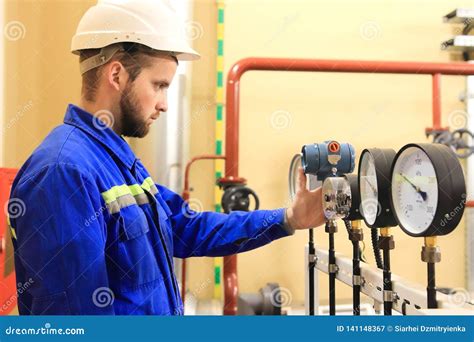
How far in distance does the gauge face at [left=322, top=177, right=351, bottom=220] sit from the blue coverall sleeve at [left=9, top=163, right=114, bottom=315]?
1.41ft

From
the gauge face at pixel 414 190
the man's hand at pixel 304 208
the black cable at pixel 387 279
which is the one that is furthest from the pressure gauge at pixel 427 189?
the man's hand at pixel 304 208

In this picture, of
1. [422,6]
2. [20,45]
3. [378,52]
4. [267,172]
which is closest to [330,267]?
[20,45]

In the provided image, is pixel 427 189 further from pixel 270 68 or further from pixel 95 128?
pixel 270 68

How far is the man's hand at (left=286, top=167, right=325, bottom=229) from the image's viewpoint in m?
1.01

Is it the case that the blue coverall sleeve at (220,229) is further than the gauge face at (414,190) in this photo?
Yes

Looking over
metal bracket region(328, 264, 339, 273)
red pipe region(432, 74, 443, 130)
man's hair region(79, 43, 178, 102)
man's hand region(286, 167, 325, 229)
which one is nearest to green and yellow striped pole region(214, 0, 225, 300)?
red pipe region(432, 74, 443, 130)

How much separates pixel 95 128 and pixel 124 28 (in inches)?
8.2

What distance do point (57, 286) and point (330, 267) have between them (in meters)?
0.74

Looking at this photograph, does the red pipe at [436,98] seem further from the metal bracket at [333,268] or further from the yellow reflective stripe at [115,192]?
the yellow reflective stripe at [115,192]

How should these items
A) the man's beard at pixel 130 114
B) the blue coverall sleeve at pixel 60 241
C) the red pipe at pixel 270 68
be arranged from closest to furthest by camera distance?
the blue coverall sleeve at pixel 60 241 → the man's beard at pixel 130 114 → the red pipe at pixel 270 68

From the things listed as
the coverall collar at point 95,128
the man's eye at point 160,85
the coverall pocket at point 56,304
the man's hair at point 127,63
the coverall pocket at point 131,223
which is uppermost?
the man's hair at point 127,63

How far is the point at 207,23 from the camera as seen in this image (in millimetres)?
2404

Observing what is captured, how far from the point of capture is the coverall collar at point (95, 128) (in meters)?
0.87

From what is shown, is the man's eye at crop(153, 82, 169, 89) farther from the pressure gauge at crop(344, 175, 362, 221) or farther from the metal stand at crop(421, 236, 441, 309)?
the metal stand at crop(421, 236, 441, 309)
